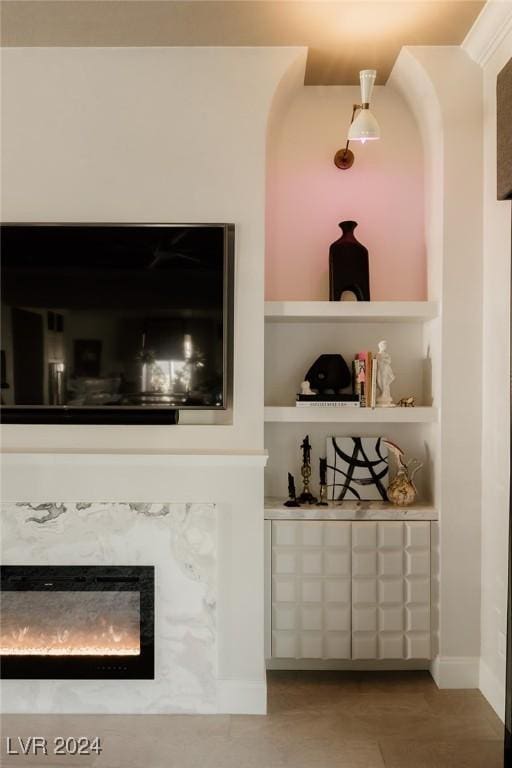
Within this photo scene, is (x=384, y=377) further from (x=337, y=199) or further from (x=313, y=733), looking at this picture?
(x=313, y=733)

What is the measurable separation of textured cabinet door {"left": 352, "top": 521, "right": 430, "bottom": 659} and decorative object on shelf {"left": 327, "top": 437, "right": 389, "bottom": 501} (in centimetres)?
20

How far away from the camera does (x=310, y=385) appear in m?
3.01

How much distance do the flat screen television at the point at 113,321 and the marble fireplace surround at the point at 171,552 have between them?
231 mm

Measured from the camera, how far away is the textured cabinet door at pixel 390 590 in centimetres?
284

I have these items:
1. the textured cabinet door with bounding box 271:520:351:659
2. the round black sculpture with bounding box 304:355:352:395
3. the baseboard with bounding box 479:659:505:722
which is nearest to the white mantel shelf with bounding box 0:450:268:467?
the textured cabinet door with bounding box 271:520:351:659

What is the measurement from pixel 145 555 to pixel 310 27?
2169 mm

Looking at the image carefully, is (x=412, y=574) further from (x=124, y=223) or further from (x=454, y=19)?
(x=454, y=19)

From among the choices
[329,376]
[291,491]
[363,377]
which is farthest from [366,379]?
[291,491]

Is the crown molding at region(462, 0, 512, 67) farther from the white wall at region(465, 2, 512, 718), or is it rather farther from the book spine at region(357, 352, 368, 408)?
the book spine at region(357, 352, 368, 408)

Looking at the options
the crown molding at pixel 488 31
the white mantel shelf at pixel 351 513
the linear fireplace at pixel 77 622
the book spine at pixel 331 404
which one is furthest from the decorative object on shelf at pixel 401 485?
the crown molding at pixel 488 31

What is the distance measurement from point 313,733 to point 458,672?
736mm

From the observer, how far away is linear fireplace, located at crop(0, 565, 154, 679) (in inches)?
104

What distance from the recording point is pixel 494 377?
2678 mm

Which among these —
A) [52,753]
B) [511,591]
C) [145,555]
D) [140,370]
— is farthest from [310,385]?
[52,753]
